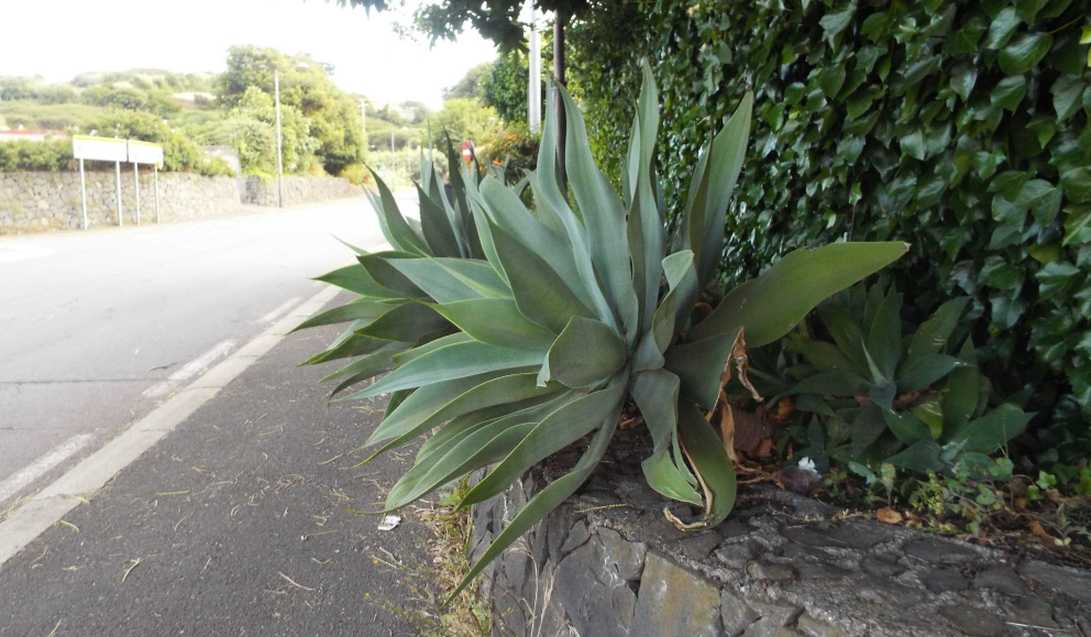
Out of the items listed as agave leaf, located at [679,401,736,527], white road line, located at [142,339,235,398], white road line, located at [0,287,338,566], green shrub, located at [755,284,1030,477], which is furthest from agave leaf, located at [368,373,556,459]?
white road line, located at [142,339,235,398]

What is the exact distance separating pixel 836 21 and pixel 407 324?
1805 mm

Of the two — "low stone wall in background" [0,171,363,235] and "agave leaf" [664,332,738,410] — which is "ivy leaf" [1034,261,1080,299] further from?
"low stone wall in background" [0,171,363,235]

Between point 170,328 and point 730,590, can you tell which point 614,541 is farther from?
point 170,328

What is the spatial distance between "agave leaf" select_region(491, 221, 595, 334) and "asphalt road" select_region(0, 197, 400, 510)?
10.9ft

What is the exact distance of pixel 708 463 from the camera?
6.00 feet

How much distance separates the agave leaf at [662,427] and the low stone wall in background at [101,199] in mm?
23682

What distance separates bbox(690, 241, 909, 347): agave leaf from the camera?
166cm

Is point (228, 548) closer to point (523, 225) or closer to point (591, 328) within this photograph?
point (523, 225)

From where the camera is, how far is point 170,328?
7734 mm

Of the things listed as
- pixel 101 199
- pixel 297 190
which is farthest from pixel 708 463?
pixel 297 190

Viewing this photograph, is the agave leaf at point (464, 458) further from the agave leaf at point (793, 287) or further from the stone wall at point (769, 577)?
the agave leaf at point (793, 287)

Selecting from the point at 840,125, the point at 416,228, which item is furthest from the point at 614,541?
the point at 416,228

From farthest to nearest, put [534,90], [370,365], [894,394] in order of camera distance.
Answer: [534,90] < [370,365] < [894,394]

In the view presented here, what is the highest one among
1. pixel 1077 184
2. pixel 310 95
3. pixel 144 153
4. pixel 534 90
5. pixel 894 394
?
pixel 310 95
